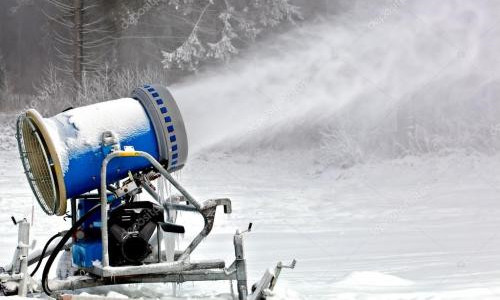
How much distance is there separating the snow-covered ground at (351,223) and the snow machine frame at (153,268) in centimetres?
44

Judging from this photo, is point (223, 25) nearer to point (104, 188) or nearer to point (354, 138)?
point (354, 138)

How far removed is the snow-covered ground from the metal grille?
100 centimetres

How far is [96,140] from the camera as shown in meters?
5.18

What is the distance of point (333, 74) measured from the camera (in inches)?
681

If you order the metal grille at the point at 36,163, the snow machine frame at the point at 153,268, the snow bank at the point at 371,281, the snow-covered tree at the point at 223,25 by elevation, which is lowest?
the snow bank at the point at 371,281

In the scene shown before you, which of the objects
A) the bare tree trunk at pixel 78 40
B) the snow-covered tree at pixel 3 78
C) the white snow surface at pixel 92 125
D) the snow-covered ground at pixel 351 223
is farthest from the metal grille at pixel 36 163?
the snow-covered tree at pixel 3 78

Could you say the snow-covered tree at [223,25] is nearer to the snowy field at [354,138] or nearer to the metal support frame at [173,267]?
the snowy field at [354,138]

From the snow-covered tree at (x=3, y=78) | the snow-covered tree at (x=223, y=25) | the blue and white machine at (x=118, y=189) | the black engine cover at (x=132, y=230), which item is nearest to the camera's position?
the blue and white machine at (x=118, y=189)

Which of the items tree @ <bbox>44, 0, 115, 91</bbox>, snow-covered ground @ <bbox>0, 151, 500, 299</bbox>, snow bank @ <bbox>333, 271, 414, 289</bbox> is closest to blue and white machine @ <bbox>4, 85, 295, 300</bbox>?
snow-covered ground @ <bbox>0, 151, 500, 299</bbox>

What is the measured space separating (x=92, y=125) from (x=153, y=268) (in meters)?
1.06

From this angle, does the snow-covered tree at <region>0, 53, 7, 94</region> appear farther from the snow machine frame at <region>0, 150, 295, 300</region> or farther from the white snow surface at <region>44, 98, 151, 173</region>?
the snow machine frame at <region>0, 150, 295, 300</region>

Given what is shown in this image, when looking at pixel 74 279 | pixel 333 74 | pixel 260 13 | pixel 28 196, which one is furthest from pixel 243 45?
pixel 74 279

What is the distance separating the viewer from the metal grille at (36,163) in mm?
5234

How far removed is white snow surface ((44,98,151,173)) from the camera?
5.11 m
